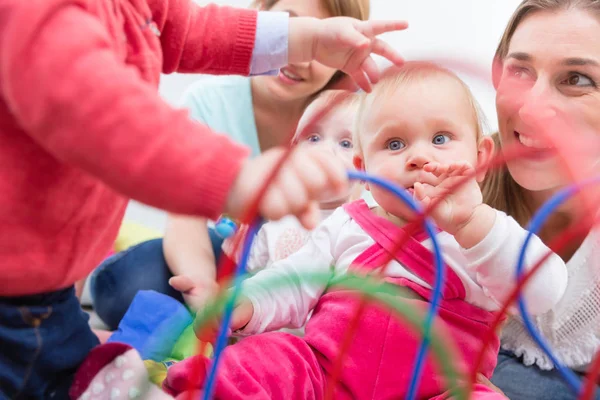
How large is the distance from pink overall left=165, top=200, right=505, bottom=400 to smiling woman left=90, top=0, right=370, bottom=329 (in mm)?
142

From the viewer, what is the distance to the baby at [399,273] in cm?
58

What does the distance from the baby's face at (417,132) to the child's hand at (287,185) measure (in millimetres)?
301

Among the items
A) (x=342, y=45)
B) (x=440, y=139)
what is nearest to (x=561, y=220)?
(x=440, y=139)

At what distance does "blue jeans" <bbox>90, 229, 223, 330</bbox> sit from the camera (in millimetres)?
913

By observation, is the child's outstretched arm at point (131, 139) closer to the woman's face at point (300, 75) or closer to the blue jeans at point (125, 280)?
the blue jeans at point (125, 280)

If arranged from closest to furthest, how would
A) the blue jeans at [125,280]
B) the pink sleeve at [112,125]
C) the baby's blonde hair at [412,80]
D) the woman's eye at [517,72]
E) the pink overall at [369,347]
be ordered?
1. the pink sleeve at [112,125]
2. the pink overall at [369,347]
3. the baby's blonde hair at [412,80]
4. the woman's eye at [517,72]
5. the blue jeans at [125,280]

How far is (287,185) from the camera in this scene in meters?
0.33

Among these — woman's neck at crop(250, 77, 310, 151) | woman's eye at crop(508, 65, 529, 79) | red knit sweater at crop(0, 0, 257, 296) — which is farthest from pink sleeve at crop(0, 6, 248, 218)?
woman's neck at crop(250, 77, 310, 151)

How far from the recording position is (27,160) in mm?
427

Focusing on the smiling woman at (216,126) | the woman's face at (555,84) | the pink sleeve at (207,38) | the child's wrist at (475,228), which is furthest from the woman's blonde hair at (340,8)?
the child's wrist at (475,228)

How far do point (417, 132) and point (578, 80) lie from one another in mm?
257

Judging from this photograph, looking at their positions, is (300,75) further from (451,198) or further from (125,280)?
(451,198)

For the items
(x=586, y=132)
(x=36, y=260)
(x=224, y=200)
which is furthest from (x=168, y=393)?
(x=586, y=132)

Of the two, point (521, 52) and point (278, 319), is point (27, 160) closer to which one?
point (278, 319)
